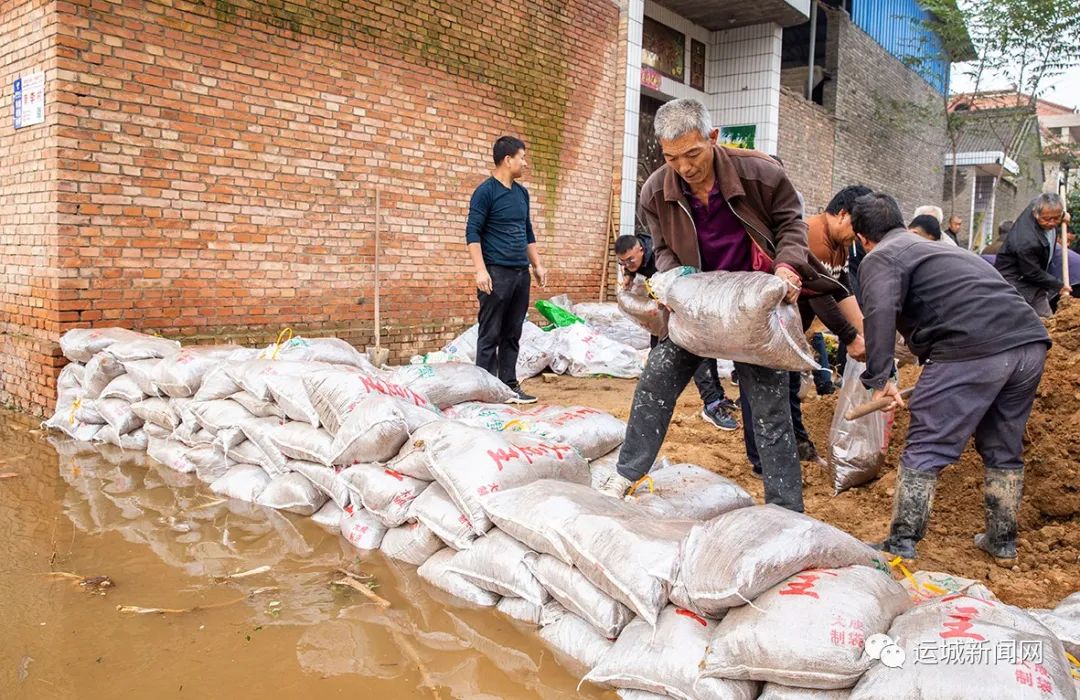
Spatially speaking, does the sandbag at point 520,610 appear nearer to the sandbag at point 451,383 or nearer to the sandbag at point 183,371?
the sandbag at point 451,383

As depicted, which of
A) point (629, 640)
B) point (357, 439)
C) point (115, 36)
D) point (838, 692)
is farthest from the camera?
point (115, 36)

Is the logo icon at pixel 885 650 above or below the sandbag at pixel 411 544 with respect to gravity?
above

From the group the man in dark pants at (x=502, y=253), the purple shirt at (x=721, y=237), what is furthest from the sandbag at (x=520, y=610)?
the man in dark pants at (x=502, y=253)

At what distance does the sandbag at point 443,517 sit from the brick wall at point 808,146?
10.2 metres

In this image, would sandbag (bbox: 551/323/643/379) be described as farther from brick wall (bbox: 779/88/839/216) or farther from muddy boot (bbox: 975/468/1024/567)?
brick wall (bbox: 779/88/839/216)

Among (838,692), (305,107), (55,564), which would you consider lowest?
(55,564)

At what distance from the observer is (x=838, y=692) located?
1.62 meters

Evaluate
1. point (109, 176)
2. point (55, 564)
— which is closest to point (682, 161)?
point (55, 564)

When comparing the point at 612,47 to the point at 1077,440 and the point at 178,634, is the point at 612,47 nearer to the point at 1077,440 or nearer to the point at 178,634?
the point at 1077,440

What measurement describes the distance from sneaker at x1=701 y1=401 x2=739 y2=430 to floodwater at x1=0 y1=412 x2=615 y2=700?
264 cm

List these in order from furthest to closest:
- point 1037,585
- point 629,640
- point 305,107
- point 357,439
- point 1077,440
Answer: point 305,107 → point 1077,440 → point 357,439 → point 1037,585 → point 629,640

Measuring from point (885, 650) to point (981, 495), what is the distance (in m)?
1.99

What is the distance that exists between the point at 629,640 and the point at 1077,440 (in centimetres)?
238

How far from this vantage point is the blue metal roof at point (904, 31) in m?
14.0
